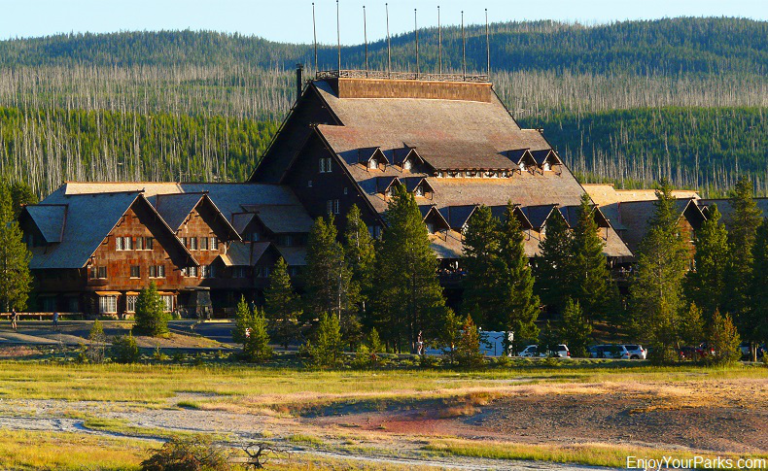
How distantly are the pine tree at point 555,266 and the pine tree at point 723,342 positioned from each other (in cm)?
1687

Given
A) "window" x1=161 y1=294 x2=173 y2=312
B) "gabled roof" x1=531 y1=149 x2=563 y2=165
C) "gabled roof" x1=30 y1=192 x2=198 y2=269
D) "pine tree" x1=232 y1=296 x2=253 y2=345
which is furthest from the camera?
"gabled roof" x1=531 y1=149 x2=563 y2=165

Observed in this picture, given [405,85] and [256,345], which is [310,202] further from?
[256,345]

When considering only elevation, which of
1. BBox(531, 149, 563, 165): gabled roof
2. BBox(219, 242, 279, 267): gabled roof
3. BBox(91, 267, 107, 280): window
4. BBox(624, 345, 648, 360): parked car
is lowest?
BBox(624, 345, 648, 360): parked car

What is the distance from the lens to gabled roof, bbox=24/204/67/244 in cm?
9612

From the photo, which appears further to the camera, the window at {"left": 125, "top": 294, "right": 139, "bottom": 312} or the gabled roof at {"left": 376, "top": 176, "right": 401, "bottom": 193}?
the gabled roof at {"left": 376, "top": 176, "right": 401, "bottom": 193}

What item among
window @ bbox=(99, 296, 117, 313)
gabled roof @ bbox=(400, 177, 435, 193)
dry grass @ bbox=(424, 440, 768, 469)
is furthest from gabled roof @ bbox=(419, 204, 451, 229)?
dry grass @ bbox=(424, 440, 768, 469)

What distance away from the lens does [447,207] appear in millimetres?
103938

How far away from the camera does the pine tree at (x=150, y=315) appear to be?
8100 centimetres

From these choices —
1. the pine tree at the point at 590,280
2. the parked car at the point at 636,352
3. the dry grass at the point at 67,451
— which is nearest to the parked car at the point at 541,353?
the parked car at the point at 636,352

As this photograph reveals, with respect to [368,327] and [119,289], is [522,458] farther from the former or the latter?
[119,289]

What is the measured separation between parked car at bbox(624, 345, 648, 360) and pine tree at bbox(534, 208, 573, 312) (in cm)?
754

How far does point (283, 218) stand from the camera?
10594 cm

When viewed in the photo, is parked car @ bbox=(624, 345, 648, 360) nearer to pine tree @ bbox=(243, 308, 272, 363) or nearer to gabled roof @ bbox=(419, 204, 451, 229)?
gabled roof @ bbox=(419, 204, 451, 229)

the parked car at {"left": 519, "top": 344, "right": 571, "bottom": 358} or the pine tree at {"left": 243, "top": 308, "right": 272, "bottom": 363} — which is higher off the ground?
the pine tree at {"left": 243, "top": 308, "right": 272, "bottom": 363}
